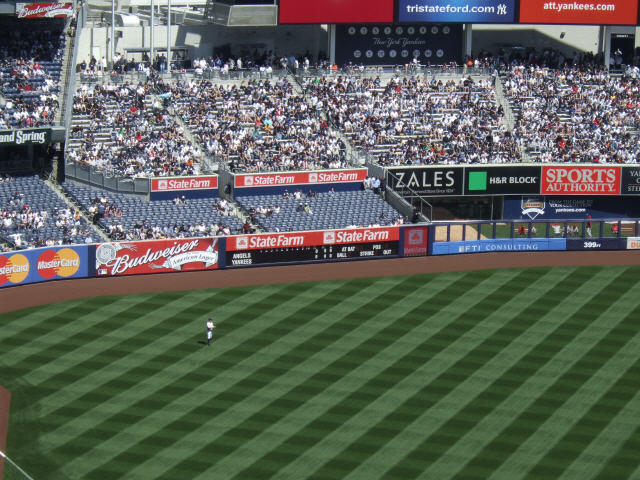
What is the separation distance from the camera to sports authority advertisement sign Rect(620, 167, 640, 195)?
65.0m

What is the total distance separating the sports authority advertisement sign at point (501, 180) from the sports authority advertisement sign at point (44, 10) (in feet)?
73.3

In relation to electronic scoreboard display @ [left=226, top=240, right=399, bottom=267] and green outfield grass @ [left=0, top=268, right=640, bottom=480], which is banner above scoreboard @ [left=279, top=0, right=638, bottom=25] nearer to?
electronic scoreboard display @ [left=226, top=240, right=399, bottom=267]

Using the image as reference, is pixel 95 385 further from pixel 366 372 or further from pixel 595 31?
pixel 595 31

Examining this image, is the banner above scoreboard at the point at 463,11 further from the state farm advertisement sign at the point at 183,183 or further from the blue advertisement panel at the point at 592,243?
the blue advertisement panel at the point at 592,243

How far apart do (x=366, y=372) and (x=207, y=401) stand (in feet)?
19.6

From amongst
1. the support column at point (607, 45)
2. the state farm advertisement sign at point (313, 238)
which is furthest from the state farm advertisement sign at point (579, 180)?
the state farm advertisement sign at point (313, 238)

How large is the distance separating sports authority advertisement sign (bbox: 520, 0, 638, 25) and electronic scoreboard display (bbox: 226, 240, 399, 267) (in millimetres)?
20790

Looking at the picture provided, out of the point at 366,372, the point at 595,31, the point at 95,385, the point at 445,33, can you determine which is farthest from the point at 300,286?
the point at 595,31

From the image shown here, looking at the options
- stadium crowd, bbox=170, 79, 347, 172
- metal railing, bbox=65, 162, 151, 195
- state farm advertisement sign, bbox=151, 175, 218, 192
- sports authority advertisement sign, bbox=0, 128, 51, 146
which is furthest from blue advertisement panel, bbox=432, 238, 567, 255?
sports authority advertisement sign, bbox=0, 128, 51, 146

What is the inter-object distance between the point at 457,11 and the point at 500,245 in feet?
57.2

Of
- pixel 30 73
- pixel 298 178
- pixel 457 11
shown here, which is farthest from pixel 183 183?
pixel 457 11

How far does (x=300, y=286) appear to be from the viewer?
5028cm

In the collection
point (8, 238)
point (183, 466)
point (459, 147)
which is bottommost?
point (183, 466)

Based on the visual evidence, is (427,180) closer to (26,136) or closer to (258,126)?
(258,126)
